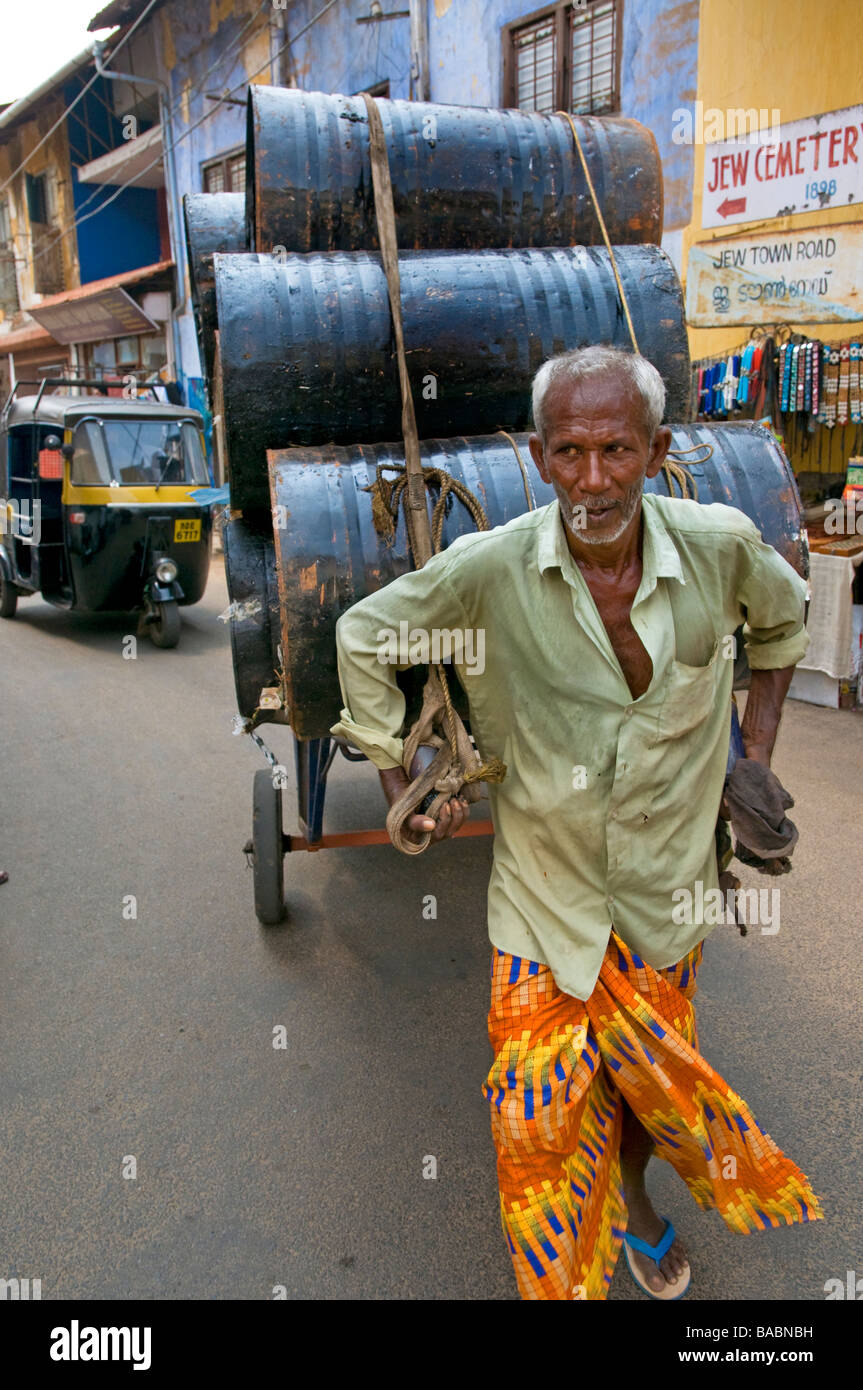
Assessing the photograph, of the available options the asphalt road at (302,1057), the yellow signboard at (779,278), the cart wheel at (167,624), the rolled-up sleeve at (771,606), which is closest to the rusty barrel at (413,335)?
the rolled-up sleeve at (771,606)

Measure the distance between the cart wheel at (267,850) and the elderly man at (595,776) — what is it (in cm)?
159

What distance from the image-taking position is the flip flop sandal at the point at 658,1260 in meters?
1.99

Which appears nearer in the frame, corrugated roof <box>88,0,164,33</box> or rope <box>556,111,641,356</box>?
rope <box>556,111,641,356</box>

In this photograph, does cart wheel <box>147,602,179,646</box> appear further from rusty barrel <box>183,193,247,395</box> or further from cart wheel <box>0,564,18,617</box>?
rusty barrel <box>183,193,247,395</box>

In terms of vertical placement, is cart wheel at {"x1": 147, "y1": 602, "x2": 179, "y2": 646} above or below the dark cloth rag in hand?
below

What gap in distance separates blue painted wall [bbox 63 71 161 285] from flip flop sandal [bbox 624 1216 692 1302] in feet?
67.4

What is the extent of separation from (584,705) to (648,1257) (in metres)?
1.21

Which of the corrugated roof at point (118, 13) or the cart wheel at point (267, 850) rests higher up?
the corrugated roof at point (118, 13)

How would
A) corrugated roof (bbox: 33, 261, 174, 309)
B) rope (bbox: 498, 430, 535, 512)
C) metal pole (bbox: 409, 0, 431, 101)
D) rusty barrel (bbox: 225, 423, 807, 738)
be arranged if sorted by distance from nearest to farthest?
rusty barrel (bbox: 225, 423, 807, 738) < rope (bbox: 498, 430, 535, 512) < metal pole (bbox: 409, 0, 431, 101) < corrugated roof (bbox: 33, 261, 174, 309)

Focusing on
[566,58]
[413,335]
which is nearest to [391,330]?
[413,335]

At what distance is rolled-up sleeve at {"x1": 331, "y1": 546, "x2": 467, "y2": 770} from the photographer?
1.80 meters

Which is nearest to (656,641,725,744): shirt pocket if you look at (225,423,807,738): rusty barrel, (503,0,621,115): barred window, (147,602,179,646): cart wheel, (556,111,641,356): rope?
(225,423,807,738): rusty barrel

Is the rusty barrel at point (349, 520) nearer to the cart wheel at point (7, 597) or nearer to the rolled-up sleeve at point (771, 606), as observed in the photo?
the rolled-up sleeve at point (771, 606)

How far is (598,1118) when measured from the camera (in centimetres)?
187
